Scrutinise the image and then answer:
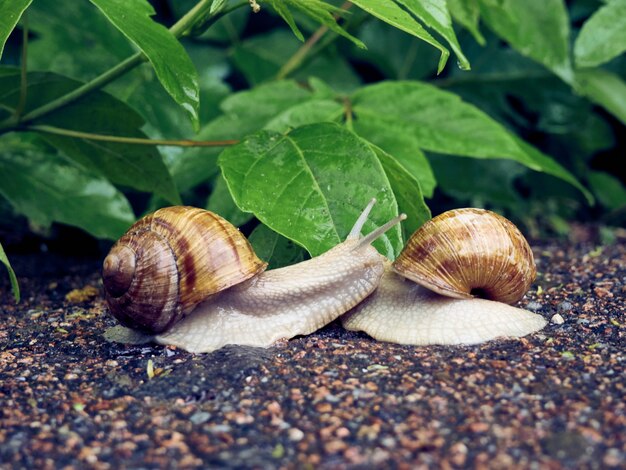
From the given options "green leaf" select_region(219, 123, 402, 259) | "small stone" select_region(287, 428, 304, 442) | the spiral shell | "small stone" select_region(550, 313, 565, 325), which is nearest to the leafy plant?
"green leaf" select_region(219, 123, 402, 259)

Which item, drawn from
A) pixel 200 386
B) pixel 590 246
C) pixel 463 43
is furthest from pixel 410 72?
pixel 200 386

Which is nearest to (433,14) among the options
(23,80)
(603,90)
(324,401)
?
(324,401)

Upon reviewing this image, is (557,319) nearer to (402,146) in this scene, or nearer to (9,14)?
(402,146)

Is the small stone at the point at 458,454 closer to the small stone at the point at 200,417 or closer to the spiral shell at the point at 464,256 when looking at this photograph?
the small stone at the point at 200,417

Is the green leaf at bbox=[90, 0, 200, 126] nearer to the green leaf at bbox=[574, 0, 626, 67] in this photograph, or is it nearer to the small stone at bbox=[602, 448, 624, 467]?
the small stone at bbox=[602, 448, 624, 467]

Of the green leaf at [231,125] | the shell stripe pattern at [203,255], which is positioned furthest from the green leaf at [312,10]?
the green leaf at [231,125]

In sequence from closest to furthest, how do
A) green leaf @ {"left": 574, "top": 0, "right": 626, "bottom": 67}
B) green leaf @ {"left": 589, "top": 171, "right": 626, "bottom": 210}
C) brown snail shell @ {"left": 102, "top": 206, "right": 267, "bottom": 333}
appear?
1. brown snail shell @ {"left": 102, "top": 206, "right": 267, "bottom": 333}
2. green leaf @ {"left": 574, "top": 0, "right": 626, "bottom": 67}
3. green leaf @ {"left": 589, "top": 171, "right": 626, "bottom": 210}
